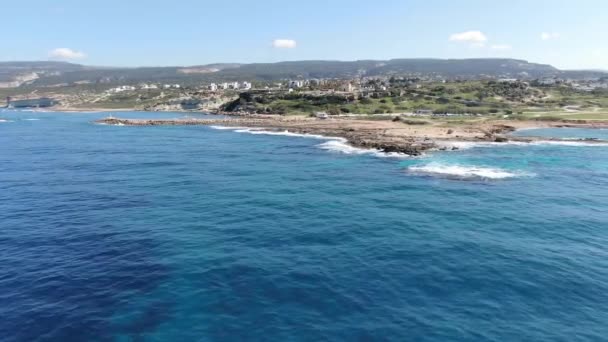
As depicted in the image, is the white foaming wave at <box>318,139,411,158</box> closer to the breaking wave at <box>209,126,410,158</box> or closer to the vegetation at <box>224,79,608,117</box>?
the breaking wave at <box>209,126,410,158</box>

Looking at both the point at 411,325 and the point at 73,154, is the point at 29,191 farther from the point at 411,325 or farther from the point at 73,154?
the point at 411,325

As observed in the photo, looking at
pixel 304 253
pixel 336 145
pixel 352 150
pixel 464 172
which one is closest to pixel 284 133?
pixel 336 145

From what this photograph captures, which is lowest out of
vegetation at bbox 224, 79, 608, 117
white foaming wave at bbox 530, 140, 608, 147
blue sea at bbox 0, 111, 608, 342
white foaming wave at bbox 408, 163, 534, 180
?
blue sea at bbox 0, 111, 608, 342

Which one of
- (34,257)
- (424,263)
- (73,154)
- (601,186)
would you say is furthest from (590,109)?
(34,257)

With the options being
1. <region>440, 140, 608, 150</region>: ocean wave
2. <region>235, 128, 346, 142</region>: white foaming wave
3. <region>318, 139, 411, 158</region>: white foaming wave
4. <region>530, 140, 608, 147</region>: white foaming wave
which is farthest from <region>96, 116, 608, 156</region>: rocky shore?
<region>530, 140, 608, 147</region>: white foaming wave

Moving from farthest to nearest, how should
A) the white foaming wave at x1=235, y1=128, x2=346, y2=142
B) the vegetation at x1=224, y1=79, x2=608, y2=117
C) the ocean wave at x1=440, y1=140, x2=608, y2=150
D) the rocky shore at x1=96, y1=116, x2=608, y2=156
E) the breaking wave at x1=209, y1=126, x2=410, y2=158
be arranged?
the vegetation at x1=224, y1=79, x2=608, y2=117
the white foaming wave at x1=235, y1=128, x2=346, y2=142
the ocean wave at x1=440, y1=140, x2=608, y2=150
the rocky shore at x1=96, y1=116, x2=608, y2=156
the breaking wave at x1=209, y1=126, x2=410, y2=158

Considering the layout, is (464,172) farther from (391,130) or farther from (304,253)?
(391,130)

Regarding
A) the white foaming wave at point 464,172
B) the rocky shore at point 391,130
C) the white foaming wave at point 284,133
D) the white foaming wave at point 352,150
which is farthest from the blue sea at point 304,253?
the white foaming wave at point 284,133

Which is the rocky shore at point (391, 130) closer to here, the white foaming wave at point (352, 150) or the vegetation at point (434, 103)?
the white foaming wave at point (352, 150)
